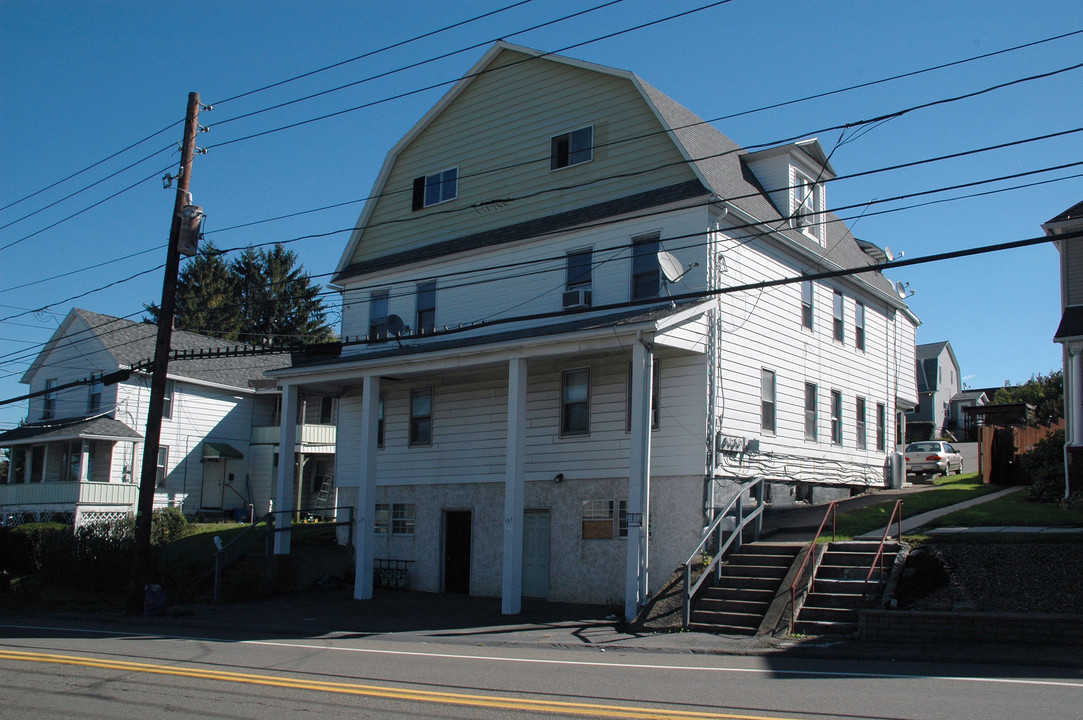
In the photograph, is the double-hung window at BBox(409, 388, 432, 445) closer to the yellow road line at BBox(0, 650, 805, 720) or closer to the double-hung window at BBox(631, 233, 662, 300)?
the double-hung window at BBox(631, 233, 662, 300)

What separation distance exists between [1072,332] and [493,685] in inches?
676

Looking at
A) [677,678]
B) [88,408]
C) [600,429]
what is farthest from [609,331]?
[88,408]

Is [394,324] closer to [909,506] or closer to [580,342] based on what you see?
[580,342]

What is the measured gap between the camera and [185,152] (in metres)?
18.9

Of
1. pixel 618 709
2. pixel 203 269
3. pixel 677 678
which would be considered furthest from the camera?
pixel 203 269

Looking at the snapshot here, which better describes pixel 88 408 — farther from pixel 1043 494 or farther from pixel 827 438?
pixel 1043 494

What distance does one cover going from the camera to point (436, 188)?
2430cm

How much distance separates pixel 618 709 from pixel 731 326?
39.4ft

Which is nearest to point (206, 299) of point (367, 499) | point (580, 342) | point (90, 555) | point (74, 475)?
point (74, 475)

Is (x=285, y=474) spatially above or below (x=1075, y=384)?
below

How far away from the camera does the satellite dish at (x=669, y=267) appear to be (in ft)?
57.9

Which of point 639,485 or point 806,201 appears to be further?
point 806,201

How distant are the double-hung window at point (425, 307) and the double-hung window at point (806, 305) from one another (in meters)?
9.26

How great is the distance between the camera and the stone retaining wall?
11352 mm
